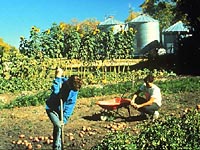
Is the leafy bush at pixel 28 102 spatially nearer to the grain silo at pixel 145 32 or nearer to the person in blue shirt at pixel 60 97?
the person in blue shirt at pixel 60 97

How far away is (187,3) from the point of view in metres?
25.9

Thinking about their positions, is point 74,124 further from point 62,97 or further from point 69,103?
point 62,97

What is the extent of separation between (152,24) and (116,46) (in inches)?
1136

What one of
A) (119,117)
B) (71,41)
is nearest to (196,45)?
(71,41)

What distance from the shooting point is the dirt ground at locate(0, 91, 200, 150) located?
8938 millimetres

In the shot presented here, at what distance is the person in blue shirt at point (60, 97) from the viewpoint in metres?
6.90

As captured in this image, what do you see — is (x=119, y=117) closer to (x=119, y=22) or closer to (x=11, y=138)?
(x=11, y=138)

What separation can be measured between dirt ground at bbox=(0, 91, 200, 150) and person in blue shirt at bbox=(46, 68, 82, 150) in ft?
4.39

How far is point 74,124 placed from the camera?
10703mm

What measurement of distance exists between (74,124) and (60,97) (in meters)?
3.73

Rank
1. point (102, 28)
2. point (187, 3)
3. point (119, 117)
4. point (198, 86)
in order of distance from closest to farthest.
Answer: point (119, 117) < point (198, 86) < point (187, 3) < point (102, 28)

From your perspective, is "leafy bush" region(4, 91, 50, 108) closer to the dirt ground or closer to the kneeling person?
the dirt ground

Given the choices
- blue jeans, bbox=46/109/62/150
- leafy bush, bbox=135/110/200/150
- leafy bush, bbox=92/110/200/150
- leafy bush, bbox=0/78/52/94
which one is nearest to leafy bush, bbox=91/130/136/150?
leafy bush, bbox=92/110/200/150

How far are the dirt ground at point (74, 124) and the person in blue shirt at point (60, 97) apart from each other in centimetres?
134
